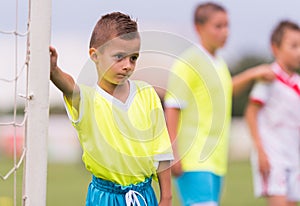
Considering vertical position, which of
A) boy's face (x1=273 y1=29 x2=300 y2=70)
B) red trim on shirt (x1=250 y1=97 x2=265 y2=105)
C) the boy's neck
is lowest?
the boy's neck

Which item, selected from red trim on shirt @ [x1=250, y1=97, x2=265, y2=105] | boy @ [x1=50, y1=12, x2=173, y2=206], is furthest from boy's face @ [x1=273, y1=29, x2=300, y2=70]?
boy @ [x1=50, y1=12, x2=173, y2=206]

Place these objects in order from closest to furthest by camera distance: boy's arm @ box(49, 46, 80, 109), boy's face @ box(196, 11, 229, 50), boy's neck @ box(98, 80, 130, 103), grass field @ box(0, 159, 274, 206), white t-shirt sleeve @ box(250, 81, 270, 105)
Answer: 1. boy's arm @ box(49, 46, 80, 109)
2. boy's neck @ box(98, 80, 130, 103)
3. boy's face @ box(196, 11, 229, 50)
4. white t-shirt sleeve @ box(250, 81, 270, 105)
5. grass field @ box(0, 159, 274, 206)

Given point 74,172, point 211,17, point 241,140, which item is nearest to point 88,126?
point 211,17

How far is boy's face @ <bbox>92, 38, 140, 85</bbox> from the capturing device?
4.43 metres

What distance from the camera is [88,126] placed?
178 inches

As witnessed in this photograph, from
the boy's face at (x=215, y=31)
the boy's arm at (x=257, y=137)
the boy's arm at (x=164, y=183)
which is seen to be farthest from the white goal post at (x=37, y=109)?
the boy's arm at (x=257, y=137)

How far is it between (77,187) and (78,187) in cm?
2

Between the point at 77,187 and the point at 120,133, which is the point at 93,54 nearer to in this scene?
the point at 120,133

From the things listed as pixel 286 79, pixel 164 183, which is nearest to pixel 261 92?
pixel 286 79

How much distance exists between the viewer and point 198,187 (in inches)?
273

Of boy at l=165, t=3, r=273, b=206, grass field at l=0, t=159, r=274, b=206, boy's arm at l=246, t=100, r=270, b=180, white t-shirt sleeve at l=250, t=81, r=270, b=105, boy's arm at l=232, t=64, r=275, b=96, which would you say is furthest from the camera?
grass field at l=0, t=159, r=274, b=206

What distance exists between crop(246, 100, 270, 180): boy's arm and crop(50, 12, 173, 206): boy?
3.18 meters

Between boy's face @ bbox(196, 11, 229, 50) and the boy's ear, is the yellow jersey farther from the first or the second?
boy's face @ bbox(196, 11, 229, 50)

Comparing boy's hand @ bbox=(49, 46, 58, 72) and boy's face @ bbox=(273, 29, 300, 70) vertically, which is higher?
boy's face @ bbox=(273, 29, 300, 70)
